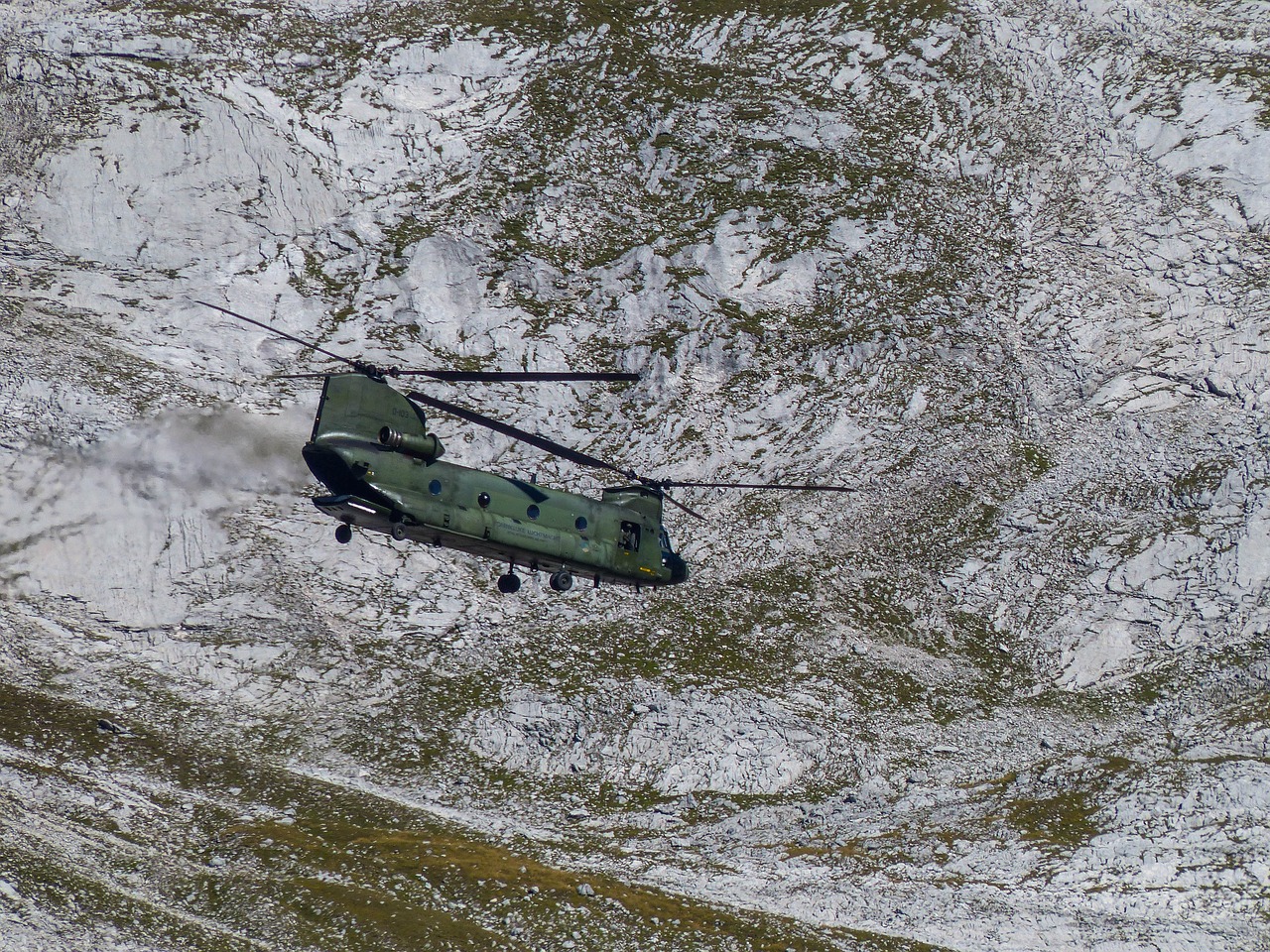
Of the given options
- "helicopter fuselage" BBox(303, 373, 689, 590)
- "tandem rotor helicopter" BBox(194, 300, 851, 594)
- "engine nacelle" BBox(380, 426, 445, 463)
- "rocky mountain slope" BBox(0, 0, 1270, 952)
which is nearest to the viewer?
"tandem rotor helicopter" BBox(194, 300, 851, 594)

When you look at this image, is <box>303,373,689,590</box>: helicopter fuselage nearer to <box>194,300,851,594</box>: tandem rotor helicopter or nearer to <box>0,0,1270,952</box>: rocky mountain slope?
<box>194,300,851,594</box>: tandem rotor helicopter

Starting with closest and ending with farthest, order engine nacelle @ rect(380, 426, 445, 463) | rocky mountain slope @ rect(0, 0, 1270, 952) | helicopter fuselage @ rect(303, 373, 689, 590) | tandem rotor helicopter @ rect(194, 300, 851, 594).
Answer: tandem rotor helicopter @ rect(194, 300, 851, 594) < helicopter fuselage @ rect(303, 373, 689, 590) < engine nacelle @ rect(380, 426, 445, 463) < rocky mountain slope @ rect(0, 0, 1270, 952)

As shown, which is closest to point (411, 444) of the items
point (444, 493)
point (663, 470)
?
point (444, 493)

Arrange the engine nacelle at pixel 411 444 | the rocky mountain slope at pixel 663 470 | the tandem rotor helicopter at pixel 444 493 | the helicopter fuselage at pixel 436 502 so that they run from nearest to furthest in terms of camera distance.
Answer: the tandem rotor helicopter at pixel 444 493 < the helicopter fuselage at pixel 436 502 < the engine nacelle at pixel 411 444 < the rocky mountain slope at pixel 663 470

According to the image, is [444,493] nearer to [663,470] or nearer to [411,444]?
[411,444]

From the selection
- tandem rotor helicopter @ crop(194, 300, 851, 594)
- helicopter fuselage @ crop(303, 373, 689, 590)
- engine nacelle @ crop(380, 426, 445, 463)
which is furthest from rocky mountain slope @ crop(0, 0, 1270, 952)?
engine nacelle @ crop(380, 426, 445, 463)

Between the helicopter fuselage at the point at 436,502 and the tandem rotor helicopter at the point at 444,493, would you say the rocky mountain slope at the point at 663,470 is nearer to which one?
the helicopter fuselage at the point at 436,502

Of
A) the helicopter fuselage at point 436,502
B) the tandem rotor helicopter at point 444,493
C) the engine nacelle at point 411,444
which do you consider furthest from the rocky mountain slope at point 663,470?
the engine nacelle at point 411,444
